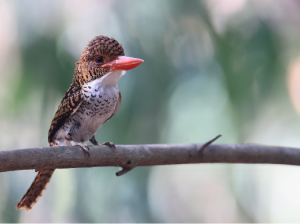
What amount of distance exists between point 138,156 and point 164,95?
0.80m

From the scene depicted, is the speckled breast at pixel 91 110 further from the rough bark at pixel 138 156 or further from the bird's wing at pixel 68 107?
the rough bark at pixel 138 156

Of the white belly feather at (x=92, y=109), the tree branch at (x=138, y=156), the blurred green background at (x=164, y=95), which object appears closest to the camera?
the tree branch at (x=138, y=156)

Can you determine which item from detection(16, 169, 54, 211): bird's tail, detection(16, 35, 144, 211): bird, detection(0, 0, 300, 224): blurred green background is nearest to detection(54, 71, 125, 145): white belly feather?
detection(16, 35, 144, 211): bird

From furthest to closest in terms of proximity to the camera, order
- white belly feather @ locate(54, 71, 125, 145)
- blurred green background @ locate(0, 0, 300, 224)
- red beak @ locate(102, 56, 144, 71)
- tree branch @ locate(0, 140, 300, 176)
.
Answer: blurred green background @ locate(0, 0, 300, 224) → white belly feather @ locate(54, 71, 125, 145) → red beak @ locate(102, 56, 144, 71) → tree branch @ locate(0, 140, 300, 176)

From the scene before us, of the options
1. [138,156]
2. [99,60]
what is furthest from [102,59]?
[138,156]

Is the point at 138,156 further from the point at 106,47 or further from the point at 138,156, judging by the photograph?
the point at 106,47

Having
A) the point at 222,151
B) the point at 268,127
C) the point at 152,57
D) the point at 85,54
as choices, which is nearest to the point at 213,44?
the point at 152,57

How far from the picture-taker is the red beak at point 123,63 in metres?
1.16

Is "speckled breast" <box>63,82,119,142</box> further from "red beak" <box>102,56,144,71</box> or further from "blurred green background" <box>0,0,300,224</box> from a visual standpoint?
"blurred green background" <box>0,0,300,224</box>

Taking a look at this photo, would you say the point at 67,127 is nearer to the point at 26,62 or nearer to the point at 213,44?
the point at 26,62

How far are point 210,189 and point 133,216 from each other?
0.56 m

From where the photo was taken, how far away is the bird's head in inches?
47.3

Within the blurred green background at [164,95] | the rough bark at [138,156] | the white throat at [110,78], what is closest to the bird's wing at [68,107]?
the white throat at [110,78]

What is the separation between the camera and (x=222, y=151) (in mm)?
1454
